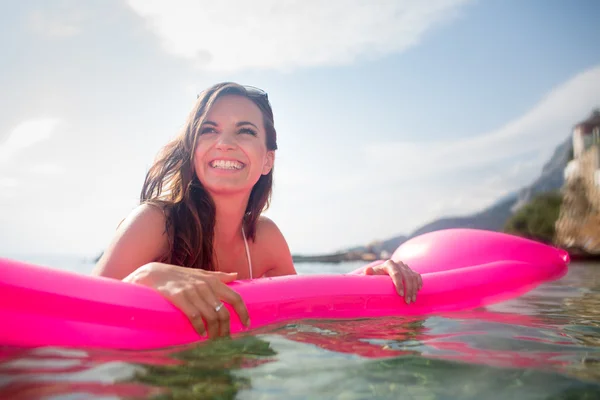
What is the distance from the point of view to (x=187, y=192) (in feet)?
8.38

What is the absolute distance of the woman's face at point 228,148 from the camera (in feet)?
8.23

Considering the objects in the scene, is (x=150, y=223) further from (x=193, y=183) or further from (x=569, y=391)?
(x=569, y=391)

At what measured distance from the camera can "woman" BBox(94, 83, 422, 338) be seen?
2.29m

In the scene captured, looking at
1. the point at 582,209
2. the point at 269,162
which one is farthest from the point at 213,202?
the point at 582,209

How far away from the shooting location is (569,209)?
81.8 feet

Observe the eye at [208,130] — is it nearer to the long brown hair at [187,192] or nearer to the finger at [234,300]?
the long brown hair at [187,192]

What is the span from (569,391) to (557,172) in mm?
76597

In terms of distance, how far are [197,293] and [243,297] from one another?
26 centimetres

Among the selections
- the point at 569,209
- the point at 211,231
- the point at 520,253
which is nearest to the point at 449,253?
the point at 520,253

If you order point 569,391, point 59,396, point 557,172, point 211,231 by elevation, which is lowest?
point 569,391

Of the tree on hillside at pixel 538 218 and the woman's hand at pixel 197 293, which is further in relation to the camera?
the tree on hillside at pixel 538 218

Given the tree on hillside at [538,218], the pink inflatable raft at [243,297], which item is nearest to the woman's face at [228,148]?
the pink inflatable raft at [243,297]

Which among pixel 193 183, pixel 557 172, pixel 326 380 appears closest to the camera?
pixel 326 380

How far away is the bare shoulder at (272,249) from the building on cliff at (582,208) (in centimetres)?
2100
